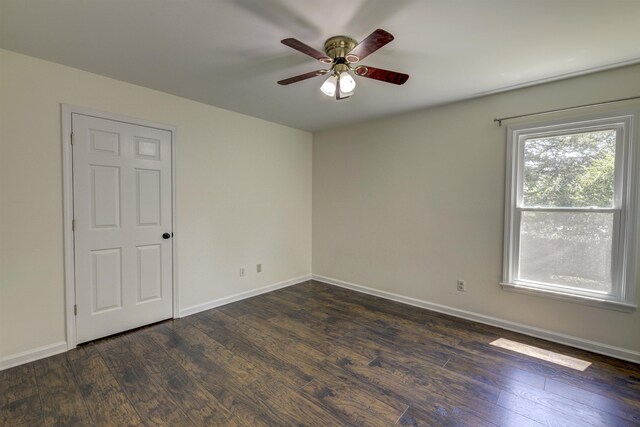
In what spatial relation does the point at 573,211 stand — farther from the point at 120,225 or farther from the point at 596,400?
the point at 120,225

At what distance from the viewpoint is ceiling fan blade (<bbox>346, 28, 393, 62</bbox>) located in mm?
1570

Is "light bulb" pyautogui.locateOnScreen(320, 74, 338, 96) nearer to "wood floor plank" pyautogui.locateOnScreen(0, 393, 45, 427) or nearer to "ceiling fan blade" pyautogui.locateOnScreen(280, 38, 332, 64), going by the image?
"ceiling fan blade" pyautogui.locateOnScreen(280, 38, 332, 64)

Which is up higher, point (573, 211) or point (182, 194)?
point (182, 194)

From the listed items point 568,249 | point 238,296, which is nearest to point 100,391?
point 238,296

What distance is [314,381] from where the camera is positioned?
6.89 ft

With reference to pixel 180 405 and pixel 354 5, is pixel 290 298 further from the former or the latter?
pixel 354 5

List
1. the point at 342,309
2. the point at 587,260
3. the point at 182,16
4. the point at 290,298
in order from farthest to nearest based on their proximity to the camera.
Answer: the point at 290,298 → the point at 342,309 → the point at 587,260 → the point at 182,16

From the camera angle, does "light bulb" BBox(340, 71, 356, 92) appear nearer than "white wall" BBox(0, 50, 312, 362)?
Yes

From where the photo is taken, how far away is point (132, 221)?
289 centimetres

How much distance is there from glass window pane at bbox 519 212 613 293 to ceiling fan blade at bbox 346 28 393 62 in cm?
232

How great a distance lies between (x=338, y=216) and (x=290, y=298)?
1.43 m

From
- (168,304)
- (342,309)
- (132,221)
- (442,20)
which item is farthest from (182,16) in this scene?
(342,309)

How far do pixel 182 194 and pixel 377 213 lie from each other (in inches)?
98.5

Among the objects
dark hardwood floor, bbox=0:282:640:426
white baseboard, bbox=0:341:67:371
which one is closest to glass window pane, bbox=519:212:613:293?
dark hardwood floor, bbox=0:282:640:426
